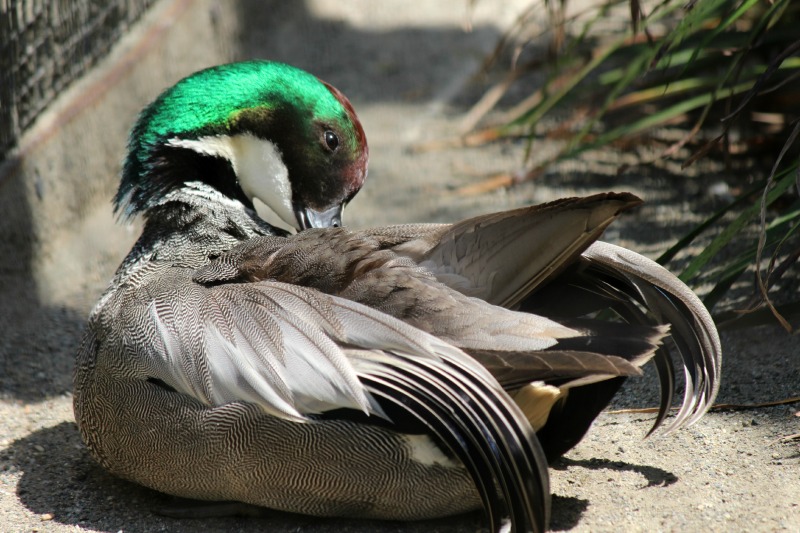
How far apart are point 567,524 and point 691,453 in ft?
1.67

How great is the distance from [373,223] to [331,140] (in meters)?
1.49

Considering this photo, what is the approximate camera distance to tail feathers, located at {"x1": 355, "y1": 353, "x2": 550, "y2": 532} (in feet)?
6.87

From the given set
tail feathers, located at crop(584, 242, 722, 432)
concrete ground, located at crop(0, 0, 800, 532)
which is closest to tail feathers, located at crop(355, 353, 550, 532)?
concrete ground, located at crop(0, 0, 800, 532)

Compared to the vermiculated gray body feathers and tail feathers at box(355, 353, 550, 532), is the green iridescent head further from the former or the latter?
tail feathers at box(355, 353, 550, 532)

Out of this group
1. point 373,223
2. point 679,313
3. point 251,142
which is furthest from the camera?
point 373,223

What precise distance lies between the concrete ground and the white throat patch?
90cm

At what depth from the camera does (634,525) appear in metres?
2.40

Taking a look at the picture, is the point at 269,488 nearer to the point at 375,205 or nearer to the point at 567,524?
the point at 567,524

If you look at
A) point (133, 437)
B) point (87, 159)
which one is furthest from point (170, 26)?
point (133, 437)

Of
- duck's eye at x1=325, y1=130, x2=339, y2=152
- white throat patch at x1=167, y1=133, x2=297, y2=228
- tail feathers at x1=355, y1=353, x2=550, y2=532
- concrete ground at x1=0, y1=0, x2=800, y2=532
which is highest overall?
duck's eye at x1=325, y1=130, x2=339, y2=152

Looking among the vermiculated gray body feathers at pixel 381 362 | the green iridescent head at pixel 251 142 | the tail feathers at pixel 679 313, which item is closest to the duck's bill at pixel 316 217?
the green iridescent head at pixel 251 142

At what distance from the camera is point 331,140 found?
119 inches

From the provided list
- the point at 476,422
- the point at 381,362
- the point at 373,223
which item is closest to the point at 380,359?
the point at 381,362

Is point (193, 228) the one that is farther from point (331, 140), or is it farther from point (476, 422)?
point (476, 422)
